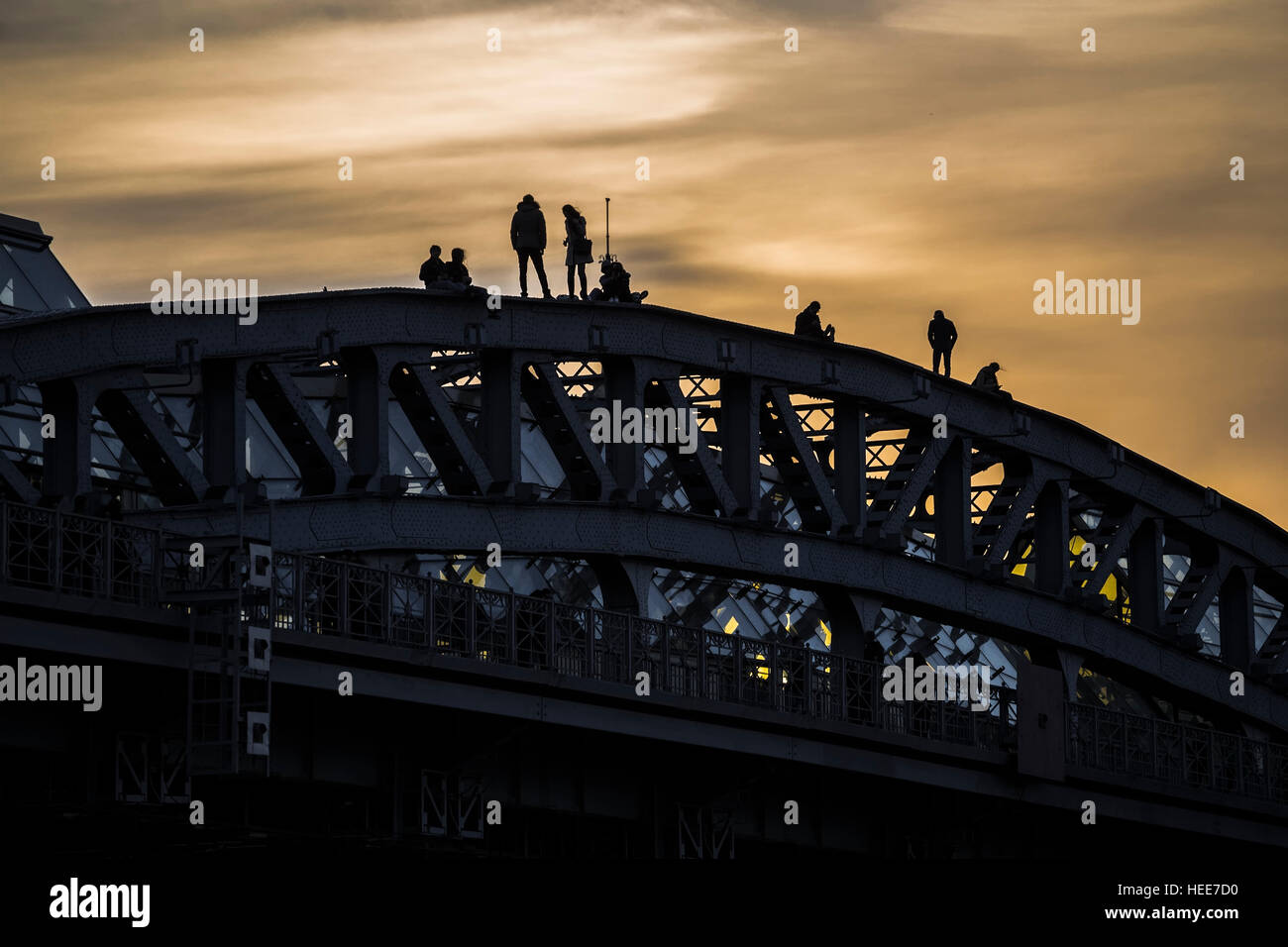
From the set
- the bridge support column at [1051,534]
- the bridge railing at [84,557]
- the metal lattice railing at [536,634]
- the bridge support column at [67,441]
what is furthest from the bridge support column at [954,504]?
the bridge railing at [84,557]

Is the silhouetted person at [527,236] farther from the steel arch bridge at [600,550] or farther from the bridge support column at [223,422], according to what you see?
the bridge support column at [223,422]

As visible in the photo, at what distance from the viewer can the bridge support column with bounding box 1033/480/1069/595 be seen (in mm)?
58619

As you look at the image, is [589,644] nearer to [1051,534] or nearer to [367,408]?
[367,408]

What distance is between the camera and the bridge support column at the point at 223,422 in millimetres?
43094

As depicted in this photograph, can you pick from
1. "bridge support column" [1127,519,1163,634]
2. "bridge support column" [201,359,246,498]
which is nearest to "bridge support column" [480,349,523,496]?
"bridge support column" [201,359,246,498]

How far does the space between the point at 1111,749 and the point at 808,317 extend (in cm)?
1036

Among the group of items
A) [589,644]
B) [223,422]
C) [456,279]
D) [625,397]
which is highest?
[456,279]

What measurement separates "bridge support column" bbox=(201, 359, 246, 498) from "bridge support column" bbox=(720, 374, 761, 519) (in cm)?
1014

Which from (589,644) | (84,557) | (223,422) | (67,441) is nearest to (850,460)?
(589,644)

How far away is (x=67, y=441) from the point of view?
1644 inches

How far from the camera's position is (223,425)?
43750 mm

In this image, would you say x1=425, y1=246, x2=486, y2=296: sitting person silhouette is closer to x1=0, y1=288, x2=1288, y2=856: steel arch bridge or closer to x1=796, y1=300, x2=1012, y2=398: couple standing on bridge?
x1=0, y1=288, x2=1288, y2=856: steel arch bridge

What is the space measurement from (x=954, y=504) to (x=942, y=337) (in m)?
4.61
